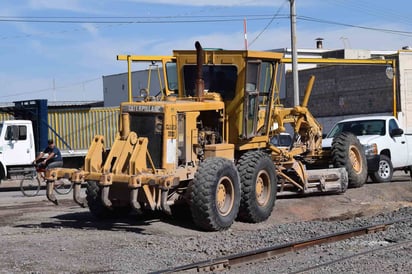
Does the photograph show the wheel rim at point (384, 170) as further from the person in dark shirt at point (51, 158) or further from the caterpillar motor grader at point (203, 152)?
the person in dark shirt at point (51, 158)

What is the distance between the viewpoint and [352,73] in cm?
4641

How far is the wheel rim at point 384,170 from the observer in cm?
2047

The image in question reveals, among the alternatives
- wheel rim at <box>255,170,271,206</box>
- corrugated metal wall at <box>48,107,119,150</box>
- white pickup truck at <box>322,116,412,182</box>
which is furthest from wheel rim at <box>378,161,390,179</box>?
corrugated metal wall at <box>48,107,119,150</box>

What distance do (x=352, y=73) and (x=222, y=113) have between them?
33791 mm

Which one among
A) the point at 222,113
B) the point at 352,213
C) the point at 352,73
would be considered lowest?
the point at 352,213

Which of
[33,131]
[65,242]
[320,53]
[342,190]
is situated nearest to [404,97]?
[320,53]

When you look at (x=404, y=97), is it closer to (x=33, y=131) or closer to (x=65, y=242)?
(x=33, y=131)

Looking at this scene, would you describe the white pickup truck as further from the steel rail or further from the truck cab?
the truck cab

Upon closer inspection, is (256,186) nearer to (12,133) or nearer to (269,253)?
(269,253)

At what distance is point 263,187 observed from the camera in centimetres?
1432

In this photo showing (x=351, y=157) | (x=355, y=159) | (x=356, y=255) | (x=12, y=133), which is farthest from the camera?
(x=12, y=133)

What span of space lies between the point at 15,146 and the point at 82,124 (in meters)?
6.82

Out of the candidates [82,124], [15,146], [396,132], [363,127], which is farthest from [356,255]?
[82,124]

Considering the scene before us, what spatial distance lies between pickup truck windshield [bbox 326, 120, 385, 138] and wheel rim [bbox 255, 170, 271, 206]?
24.1ft
